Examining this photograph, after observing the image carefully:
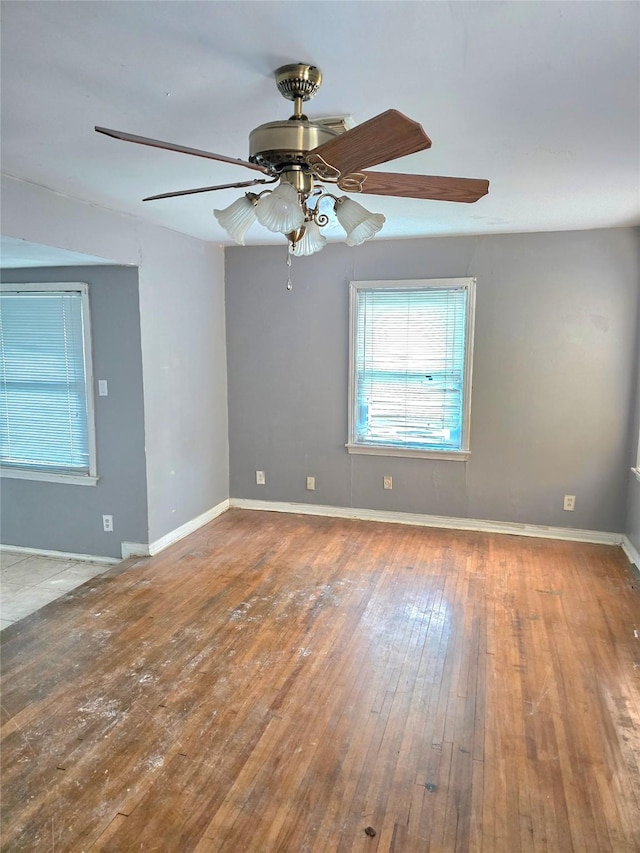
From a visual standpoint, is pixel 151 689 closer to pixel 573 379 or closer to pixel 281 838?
pixel 281 838

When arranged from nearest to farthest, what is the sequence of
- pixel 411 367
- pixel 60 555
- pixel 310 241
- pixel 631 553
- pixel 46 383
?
pixel 310 241 < pixel 631 553 < pixel 46 383 < pixel 60 555 < pixel 411 367

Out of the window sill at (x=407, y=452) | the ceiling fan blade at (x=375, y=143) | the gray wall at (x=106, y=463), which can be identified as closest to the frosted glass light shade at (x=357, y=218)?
the ceiling fan blade at (x=375, y=143)

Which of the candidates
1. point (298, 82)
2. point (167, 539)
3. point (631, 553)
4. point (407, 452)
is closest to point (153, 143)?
point (298, 82)

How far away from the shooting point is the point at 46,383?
422 centimetres

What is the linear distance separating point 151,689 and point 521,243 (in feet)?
12.8

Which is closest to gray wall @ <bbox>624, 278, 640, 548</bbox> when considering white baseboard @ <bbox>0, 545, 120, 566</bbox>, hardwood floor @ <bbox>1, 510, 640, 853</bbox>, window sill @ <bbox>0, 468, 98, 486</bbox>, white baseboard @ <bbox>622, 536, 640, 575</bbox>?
white baseboard @ <bbox>622, 536, 640, 575</bbox>

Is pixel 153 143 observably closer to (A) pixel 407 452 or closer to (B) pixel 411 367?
(B) pixel 411 367

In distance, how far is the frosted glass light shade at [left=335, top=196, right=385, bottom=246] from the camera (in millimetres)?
1779

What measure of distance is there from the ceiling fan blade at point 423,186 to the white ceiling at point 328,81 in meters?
0.31

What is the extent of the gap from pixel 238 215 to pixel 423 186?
23.9 inches

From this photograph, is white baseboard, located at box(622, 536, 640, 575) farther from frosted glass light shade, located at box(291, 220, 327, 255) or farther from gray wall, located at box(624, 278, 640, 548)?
frosted glass light shade, located at box(291, 220, 327, 255)

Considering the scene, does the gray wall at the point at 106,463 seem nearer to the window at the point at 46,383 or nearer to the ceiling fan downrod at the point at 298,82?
the window at the point at 46,383

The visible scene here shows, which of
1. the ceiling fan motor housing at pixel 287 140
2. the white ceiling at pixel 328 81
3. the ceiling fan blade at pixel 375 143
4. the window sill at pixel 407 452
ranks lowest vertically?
the window sill at pixel 407 452

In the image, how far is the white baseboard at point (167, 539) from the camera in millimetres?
4109
